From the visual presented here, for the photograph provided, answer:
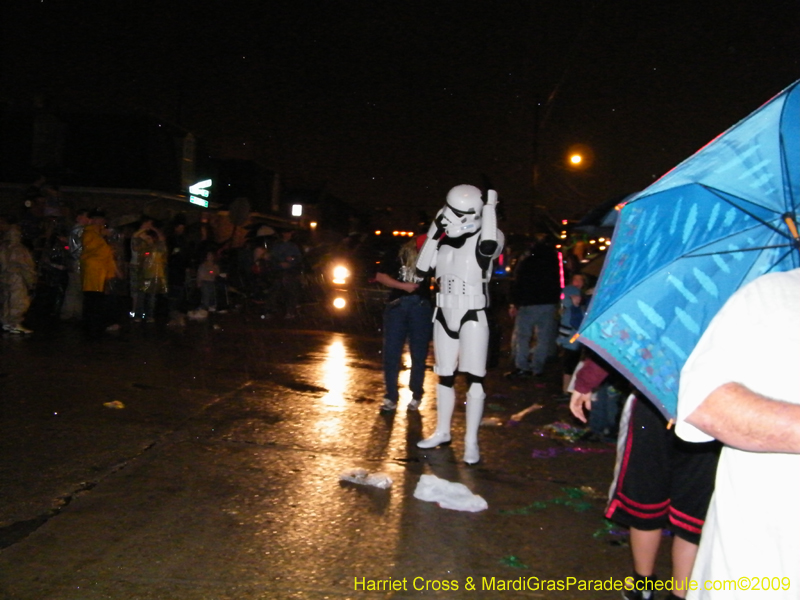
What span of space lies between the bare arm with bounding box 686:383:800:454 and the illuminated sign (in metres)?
28.2

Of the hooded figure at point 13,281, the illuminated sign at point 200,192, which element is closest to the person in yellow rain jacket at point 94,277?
the hooded figure at point 13,281

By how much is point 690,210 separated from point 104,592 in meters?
2.79

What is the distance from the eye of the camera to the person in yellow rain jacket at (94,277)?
33.4 feet

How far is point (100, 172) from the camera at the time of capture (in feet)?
87.6

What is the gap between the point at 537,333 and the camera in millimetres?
9148

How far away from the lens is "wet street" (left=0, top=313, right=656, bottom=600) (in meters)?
3.37

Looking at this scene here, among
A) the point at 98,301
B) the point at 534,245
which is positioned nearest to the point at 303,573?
the point at 534,245

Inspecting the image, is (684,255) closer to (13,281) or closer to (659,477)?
(659,477)

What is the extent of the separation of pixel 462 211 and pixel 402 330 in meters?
1.68

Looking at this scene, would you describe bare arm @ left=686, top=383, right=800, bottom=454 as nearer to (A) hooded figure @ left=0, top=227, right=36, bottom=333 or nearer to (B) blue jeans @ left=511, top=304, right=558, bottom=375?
(B) blue jeans @ left=511, top=304, right=558, bottom=375

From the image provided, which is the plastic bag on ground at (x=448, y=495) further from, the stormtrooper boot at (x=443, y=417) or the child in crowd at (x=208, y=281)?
the child in crowd at (x=208, y=281)

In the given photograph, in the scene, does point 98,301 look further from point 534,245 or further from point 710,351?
point 710,351

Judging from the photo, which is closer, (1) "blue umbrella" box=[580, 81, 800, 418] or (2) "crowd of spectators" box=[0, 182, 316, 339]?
Answer: (1) "blue umbrella" box=[580, 81, 800, 418]

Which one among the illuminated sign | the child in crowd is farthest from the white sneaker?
the illuminated sign
